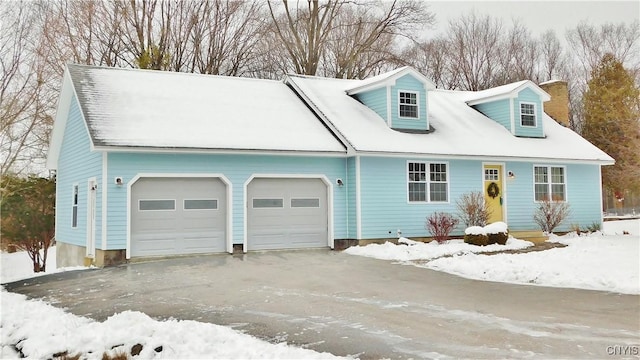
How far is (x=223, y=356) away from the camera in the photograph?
222 inches

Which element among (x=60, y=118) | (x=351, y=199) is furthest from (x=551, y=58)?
(x=60, y=118)

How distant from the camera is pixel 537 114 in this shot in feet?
68.2

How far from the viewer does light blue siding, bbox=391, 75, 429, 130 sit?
1798 centimetres

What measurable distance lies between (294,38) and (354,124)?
1684 centimetres

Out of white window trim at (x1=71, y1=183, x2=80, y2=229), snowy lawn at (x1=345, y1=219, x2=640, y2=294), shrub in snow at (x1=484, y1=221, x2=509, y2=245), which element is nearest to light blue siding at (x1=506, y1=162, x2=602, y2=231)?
snowy lawn at (x1=345, y1=219, x2=640, y2=294)

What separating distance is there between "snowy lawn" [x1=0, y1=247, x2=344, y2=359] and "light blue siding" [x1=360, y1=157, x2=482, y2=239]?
9.73 meters

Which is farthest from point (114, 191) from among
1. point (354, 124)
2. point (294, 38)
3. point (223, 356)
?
point (294, 38)

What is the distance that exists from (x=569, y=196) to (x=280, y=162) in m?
11.1

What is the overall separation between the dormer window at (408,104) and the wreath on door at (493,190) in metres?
3.39

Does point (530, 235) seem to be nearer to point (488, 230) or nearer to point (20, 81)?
point (488, 230)

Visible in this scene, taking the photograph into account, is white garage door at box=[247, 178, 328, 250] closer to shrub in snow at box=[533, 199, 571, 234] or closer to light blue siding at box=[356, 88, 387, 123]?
light blue siding at box=[356, 88, 387, 123]

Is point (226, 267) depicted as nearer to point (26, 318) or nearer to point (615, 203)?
point (26, 318)

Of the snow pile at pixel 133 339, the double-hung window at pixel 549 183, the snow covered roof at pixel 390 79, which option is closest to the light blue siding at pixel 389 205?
the snow covered roof at pixel 390 79

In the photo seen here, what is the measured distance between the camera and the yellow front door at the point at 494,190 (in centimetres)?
1820
